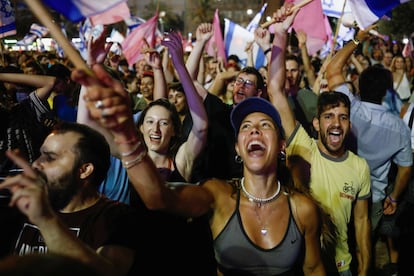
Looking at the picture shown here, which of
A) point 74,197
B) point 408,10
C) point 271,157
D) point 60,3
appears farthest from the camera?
point 408,10

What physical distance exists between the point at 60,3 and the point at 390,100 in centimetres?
518

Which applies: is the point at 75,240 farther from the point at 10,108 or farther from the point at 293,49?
the point at 293,49

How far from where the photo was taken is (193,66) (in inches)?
196

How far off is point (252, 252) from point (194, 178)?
1.16 m

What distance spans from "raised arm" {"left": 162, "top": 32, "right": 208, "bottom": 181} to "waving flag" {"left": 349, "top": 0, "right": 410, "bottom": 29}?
216 cm

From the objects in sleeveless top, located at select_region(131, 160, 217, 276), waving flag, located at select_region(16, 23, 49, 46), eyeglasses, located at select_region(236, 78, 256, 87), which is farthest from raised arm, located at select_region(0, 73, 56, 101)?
waving flag, located at select_region(16, 23, 49, 46)

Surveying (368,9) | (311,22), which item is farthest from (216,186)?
(311,22)

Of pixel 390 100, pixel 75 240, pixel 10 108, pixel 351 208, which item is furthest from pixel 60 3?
pixel 390 100

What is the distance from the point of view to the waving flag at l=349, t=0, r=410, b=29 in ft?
17.2

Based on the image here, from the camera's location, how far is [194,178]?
400 centimetres

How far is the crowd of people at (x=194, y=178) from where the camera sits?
2.25m

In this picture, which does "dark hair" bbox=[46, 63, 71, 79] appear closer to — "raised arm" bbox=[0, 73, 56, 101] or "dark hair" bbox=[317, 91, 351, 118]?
"raised arm" bbox=[0, 73, 56, 101]

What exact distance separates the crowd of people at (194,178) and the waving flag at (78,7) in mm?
203

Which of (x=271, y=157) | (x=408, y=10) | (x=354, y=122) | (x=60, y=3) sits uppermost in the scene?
(x=60, y=3)
